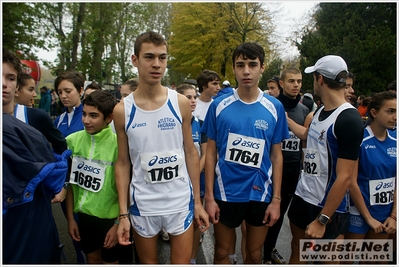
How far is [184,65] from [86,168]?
81.1ft

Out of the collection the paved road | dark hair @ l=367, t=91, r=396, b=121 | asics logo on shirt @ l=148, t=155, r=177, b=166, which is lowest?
the paved road

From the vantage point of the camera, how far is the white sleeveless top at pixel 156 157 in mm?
2381

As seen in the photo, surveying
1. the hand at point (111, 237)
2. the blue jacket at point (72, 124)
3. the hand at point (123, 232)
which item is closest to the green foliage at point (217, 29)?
the blue jacket at point (72, 124)

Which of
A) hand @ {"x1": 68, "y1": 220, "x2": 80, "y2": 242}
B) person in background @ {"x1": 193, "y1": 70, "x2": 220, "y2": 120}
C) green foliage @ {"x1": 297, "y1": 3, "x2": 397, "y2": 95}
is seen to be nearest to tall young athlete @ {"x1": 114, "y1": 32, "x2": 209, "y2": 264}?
hand @ {"x1": 68, "y1": 220, "x2": 80, "y2": 242}

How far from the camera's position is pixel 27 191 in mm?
1897

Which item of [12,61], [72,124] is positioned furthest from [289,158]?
[12,61]

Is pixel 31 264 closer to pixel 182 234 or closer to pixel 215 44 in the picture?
pixel 182 234

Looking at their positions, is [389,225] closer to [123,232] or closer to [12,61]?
[123,232]

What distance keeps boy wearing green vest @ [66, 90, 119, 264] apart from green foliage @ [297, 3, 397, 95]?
64.2ft

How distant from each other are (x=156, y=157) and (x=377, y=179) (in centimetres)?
194

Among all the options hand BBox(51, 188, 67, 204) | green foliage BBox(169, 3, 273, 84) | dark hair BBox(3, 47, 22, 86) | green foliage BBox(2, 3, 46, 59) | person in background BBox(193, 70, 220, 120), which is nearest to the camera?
dark hair BBox(3, 47, 22, 86)

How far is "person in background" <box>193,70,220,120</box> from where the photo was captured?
4770mm

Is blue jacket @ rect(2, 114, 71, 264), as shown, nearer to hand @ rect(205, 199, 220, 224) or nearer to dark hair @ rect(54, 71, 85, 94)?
hand @ rect(205, 199, 220, 224)

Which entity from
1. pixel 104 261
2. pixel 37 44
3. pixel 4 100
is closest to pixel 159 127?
pixel 4 100
